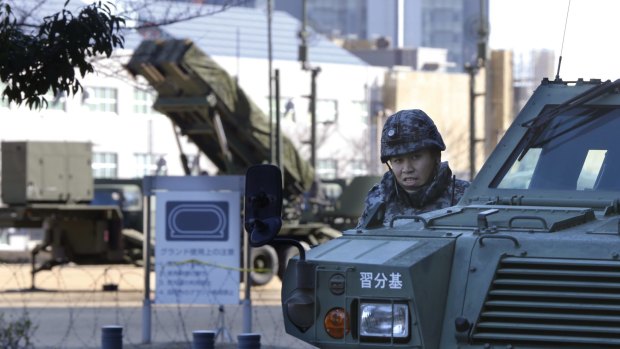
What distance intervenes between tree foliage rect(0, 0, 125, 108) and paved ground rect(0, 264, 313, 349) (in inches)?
216

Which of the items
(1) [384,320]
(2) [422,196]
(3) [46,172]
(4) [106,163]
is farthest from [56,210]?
(4) [106,163]

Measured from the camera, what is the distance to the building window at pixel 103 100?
210ft

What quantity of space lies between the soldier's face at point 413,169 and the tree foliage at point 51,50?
11.1 feet

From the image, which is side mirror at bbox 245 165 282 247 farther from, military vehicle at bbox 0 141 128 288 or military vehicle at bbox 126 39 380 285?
military vehicle at bbox 0 141 128 288

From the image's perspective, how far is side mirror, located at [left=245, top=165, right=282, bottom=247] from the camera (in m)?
7.04

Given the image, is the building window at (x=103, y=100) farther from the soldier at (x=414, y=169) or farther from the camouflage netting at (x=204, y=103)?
the soldier at (x=414, y=169)

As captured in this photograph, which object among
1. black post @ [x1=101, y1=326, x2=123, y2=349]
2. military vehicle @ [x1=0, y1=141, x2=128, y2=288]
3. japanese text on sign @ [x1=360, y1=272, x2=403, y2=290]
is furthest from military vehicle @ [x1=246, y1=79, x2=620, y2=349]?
military vehicle @ [x1=0, y1=141, x2=128, y2=288]

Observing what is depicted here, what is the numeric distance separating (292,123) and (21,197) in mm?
34529

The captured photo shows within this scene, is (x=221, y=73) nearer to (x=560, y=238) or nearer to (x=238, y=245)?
(x=238, y=245)

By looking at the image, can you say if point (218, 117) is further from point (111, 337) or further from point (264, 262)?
point (111, 337)

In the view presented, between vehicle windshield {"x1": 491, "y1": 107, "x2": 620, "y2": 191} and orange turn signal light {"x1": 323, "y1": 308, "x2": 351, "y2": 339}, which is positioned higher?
vehicle windshield {"x1": 491, "y1": 107, "x2": 620, "y2": 191}

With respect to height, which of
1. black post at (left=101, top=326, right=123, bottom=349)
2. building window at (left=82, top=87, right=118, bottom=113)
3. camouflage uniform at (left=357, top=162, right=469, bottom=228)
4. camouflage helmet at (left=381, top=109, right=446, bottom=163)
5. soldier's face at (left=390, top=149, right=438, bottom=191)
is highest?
building window at (left=82, top=87, right=118, bottom=113)

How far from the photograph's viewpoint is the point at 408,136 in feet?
29.0

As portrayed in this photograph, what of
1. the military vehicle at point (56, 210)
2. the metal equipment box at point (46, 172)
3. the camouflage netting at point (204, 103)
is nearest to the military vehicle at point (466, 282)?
the camouflage netting at point (204, 103)
